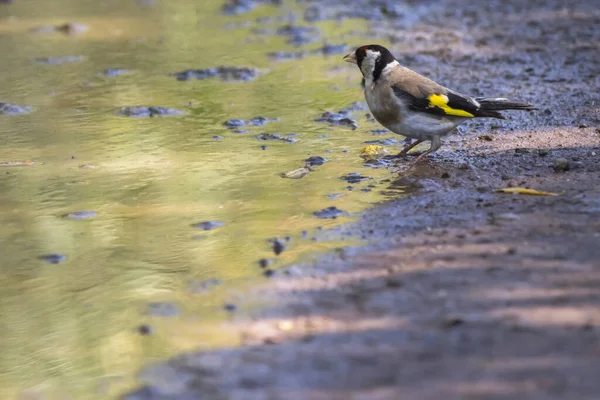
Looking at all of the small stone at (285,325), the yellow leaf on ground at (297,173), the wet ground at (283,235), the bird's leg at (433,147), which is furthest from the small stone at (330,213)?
the small stone at (285,325)

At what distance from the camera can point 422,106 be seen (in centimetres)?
609

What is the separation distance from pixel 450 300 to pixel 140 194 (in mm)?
2471

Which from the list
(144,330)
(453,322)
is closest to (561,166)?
(453,322)

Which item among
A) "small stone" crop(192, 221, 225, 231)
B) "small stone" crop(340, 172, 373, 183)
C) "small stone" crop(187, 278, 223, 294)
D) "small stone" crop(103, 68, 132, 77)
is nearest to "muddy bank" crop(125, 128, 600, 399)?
"small stone" crop(187, 278, 223, 294)

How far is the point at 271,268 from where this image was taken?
449 centimetres

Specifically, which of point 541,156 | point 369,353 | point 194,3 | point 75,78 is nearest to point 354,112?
point 541,156

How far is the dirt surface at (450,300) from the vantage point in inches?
131

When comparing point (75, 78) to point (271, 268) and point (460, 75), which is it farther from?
point (271, 268)

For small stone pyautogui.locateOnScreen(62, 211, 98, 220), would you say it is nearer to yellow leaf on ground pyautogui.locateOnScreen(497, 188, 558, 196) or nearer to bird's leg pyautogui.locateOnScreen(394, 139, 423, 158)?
bird's leg pyautogui.locateOnScreen(394, 139, 423, 158)

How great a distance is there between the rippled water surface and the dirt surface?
0.24 metres

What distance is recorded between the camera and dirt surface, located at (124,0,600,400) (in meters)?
3.32

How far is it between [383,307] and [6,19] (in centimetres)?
965

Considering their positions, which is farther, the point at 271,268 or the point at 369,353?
the point at 271,268

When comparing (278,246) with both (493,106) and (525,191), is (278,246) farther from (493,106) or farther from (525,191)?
(493,106)
